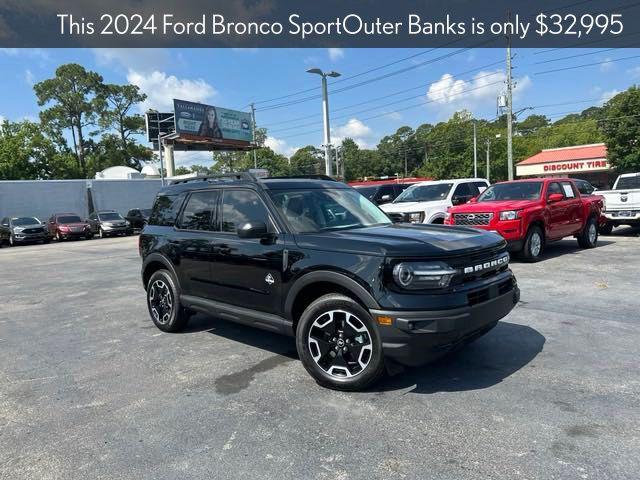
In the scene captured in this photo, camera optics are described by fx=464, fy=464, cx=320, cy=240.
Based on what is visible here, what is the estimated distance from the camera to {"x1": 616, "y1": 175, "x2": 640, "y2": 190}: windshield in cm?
1382

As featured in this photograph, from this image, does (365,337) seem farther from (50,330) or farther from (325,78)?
(325,78)

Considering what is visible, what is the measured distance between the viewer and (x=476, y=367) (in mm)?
4227

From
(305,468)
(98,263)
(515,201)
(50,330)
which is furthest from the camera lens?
(98,263)

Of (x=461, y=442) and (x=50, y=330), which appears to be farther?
(x=50, y=330)

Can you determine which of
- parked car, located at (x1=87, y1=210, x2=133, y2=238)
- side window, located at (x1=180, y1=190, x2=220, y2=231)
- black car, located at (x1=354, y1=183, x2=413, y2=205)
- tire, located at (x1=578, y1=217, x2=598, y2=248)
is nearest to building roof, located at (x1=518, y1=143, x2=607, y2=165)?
black car, located at (x1=354, y1=183, x2=413, y2=205)

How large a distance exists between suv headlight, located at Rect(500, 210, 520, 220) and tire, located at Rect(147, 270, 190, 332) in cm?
675

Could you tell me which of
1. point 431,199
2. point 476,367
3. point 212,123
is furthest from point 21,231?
point 476,367

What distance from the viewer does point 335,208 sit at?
15.7 feet

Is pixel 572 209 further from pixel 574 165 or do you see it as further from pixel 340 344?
pixel 574 165

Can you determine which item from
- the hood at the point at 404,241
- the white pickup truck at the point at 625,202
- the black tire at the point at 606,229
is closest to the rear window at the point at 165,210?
the hood at the point at 404,241

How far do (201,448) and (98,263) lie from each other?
12.2 meters

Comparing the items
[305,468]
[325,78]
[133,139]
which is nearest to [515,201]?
[305,468]

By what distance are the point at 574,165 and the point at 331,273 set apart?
175 ft

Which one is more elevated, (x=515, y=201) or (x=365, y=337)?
(x=515, y=201)
